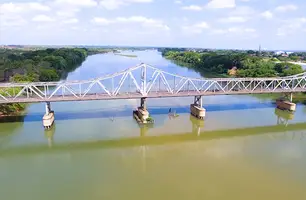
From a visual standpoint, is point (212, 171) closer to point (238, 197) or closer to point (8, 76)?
point (238, 197)

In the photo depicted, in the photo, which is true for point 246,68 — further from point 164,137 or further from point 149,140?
point 149,140

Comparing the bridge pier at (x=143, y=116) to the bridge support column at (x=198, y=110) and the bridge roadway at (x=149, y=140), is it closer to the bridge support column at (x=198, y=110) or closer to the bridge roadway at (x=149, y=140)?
the bridge roadway at (x=149, y=140)

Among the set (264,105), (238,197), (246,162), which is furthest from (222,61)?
(238,197)

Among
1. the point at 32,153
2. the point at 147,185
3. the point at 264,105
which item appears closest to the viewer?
the point at 147,185

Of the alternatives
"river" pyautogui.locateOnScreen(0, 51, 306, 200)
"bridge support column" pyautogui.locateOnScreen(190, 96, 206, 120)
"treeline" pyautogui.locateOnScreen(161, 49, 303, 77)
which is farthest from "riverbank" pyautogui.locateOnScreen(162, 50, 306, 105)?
"river" pyautogui.locateOnScreen(0, 51, 306, 200)

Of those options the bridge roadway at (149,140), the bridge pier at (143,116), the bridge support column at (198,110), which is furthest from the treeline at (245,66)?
the bridge pier at (143,116)

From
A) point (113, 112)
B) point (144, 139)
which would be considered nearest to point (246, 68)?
point (113, 112)
